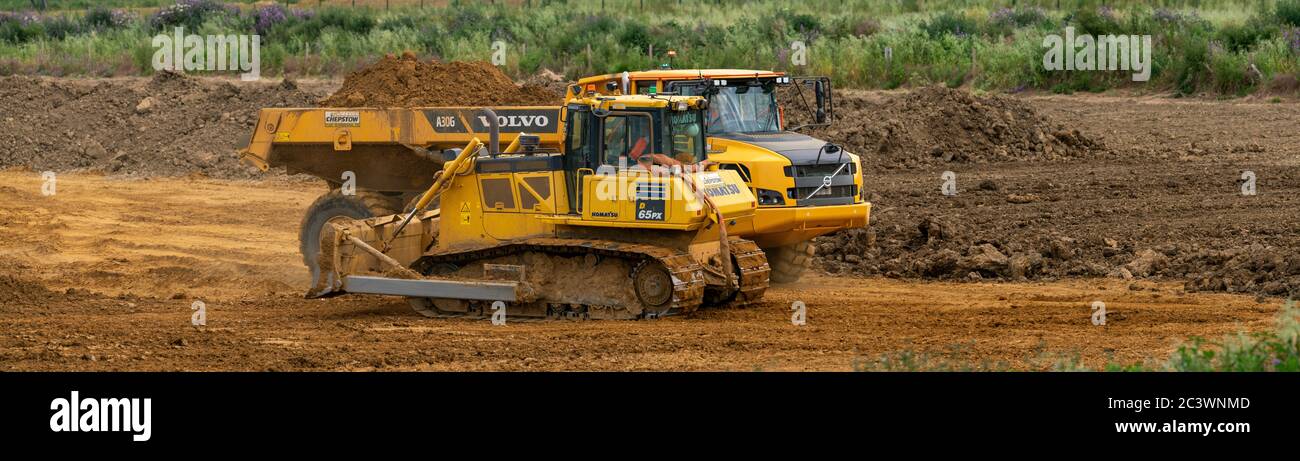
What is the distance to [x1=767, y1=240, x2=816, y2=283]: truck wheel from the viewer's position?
1647cm

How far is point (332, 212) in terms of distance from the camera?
17344 mm

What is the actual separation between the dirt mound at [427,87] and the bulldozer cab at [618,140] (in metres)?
3.84

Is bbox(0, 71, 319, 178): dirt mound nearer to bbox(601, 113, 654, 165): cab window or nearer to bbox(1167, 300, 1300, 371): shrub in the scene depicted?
bbox(601, 113, 654, 165): cab window

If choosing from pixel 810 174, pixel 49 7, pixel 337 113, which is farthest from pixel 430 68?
pixel 49 7

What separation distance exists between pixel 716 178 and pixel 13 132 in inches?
789

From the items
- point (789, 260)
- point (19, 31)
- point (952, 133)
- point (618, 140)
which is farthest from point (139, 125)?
point (19, 31)

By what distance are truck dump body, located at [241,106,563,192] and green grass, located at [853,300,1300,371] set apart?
5702mm

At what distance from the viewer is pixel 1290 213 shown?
18.4 meters

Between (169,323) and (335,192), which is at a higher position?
(335,192)

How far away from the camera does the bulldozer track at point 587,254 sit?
13.4 meters

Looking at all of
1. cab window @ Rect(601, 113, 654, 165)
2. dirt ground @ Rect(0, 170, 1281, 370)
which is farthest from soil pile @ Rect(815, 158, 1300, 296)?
cab window @ Rect(601, 113, 654, 165)

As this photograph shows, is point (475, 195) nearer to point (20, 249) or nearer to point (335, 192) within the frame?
point (335, 192)

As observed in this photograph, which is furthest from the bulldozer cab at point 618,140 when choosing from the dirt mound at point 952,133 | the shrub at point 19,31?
the shrub at point 19,31

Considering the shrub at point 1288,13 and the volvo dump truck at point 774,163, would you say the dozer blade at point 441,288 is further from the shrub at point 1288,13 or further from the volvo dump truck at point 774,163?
the shrub at point 1288,13
